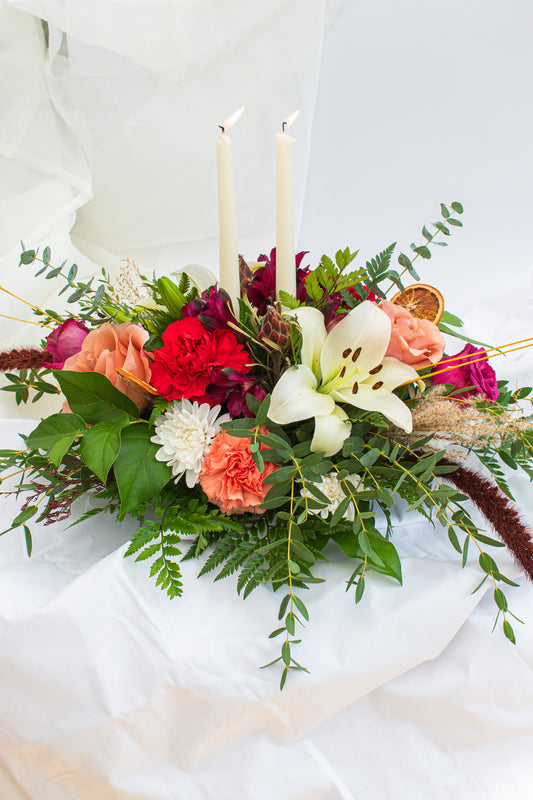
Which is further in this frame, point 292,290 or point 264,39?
point 264,39

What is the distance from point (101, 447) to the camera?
61 cm

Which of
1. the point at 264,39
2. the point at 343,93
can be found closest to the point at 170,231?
the point at 264,39

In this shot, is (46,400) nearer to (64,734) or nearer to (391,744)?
(64,734)

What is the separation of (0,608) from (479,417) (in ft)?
1.76

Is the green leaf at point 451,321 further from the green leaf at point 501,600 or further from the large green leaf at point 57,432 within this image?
the large green leaf at point 57,432

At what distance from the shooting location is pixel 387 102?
1.63 metres

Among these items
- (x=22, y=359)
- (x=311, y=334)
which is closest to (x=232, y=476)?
(x=311, y=334)

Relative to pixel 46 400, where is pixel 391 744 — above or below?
below

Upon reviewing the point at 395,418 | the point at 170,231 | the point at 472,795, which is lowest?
the point at 472,795

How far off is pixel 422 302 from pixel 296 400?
0.26 meters

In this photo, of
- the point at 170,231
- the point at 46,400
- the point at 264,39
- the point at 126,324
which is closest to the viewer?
the point at 126,324

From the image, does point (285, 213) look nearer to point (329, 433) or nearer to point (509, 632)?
point (329, 433)

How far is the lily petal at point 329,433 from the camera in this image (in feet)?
1.90

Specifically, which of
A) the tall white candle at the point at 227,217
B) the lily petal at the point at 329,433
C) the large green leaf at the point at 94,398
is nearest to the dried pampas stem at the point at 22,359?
the large green leaf at the point at 94,398
